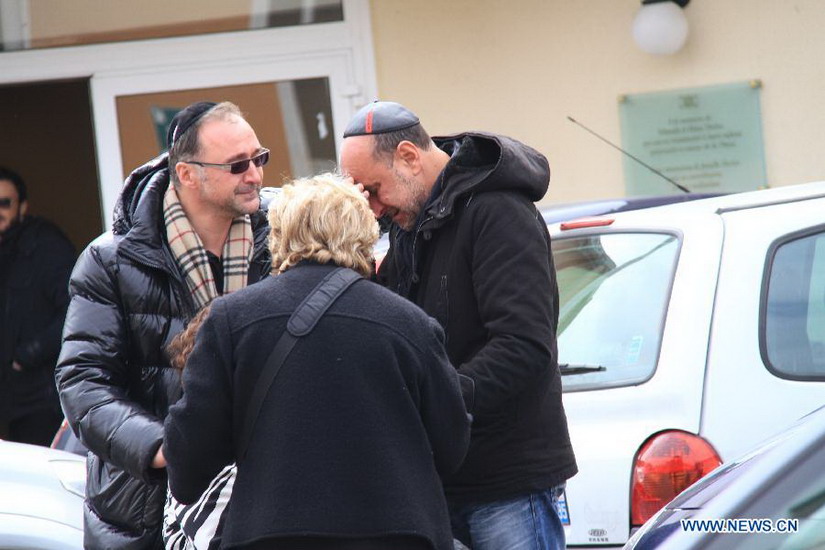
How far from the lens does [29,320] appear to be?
22.4 ft

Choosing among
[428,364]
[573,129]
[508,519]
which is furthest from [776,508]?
[573,129]

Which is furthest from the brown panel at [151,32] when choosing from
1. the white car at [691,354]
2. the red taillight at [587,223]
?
the white car at [691,354]

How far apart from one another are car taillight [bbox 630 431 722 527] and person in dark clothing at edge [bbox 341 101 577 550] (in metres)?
0.42

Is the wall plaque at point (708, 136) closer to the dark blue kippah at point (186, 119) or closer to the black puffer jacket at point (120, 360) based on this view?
the dark blue kippah at point (186, 119)

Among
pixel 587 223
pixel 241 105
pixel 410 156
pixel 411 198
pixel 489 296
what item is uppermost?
pixel 241 105

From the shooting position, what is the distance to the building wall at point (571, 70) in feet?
23.5

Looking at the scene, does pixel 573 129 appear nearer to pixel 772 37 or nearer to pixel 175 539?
pixel 772 37

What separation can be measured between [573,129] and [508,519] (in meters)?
4.64

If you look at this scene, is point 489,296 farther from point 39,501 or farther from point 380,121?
point 39,501

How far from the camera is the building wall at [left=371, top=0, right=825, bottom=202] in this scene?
23.5 feet

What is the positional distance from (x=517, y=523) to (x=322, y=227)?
2.87 feet

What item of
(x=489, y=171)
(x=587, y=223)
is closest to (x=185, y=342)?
(x=489, y=171)

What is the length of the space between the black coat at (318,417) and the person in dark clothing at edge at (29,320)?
178 inches
